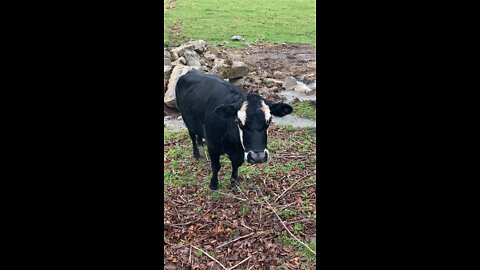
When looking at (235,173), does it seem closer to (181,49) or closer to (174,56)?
(174,56)

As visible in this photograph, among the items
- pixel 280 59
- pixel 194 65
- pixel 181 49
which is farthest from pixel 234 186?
pixel 280 59

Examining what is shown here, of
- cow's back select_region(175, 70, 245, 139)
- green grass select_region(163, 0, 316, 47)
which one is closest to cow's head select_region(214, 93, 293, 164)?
cow's back select_region(175, 70, 245, 139)

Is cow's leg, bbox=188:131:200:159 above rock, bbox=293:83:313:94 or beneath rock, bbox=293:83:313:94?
beneath

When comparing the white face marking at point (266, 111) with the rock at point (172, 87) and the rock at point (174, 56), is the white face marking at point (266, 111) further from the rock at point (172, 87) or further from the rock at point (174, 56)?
the rock at point (174, 56)

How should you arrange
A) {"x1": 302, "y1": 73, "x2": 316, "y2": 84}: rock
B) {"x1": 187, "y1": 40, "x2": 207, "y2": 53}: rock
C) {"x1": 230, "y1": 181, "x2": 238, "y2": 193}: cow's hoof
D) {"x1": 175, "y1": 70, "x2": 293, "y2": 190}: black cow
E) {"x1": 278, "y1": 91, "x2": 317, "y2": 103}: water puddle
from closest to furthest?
{"x1": 175, "y1": 70, "x2": 293, "y2": 190}: black cow → {"x1": 230, "y1": 181, "x2": 238, "y2": 193}: cow's hoof → {"x1": 278, "y1": 91, "x2": 317, "y2": 103}: water puddle → {"x1": 302, "y1": 73, "x2": 316, "y2": 84}: rock → {"x1": 187, "y1": 40, "x2": 207, "y2": 53}: rock

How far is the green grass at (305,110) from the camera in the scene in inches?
300

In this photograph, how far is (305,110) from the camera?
307 inches

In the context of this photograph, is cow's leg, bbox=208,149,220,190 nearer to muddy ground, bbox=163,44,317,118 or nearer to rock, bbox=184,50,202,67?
muddy ground, bbox=163,44,317,118

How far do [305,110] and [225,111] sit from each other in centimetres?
356

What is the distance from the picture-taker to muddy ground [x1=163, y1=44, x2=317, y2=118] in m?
9.17

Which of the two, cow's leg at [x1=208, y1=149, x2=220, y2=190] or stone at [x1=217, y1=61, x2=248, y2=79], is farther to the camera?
stone at [x1=217, y1=61, x2=248, y2=79]

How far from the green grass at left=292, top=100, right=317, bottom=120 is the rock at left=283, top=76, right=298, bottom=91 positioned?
1.01m
